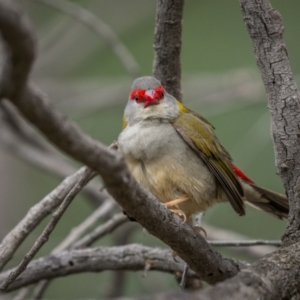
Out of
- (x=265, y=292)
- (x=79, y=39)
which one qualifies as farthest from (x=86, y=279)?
(x=265, y=292)

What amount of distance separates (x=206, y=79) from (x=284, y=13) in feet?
7.32

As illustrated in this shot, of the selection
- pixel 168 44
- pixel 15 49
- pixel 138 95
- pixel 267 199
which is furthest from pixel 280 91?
pixel 15 49

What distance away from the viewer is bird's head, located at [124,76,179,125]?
125 inches

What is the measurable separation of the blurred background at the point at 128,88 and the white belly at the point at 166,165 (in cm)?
110

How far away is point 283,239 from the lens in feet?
8.28

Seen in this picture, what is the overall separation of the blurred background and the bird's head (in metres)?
0.84

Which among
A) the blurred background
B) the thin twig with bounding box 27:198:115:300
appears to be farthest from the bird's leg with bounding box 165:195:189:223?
the blurred background

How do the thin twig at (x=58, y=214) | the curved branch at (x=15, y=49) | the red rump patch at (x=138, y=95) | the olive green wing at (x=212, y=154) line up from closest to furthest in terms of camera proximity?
the curved branch at (x=15, y=49)
the thin twig at (x=58, y=214)
the olive green wing at (x=212, y=154)
the red rump patch at (x=138, y=95)

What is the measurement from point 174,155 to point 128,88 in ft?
8.23

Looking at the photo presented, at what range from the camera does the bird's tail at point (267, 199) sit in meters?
3.38

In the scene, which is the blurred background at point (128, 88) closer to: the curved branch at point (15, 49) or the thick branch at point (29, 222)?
the thick branch at point (29, 222)

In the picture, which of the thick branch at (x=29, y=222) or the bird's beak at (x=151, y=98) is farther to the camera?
the bird's beak at (x=151, y=98)

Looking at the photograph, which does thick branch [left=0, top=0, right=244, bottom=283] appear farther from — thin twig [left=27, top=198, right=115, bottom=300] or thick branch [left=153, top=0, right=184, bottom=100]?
Result: thick branch [left=153, top=0, right=184, bottom=100]

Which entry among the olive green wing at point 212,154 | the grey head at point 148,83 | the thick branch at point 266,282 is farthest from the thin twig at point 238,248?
the thick branch at point 266,282
